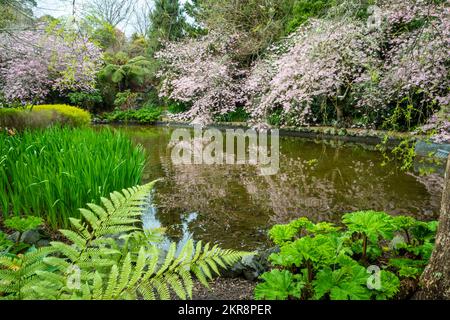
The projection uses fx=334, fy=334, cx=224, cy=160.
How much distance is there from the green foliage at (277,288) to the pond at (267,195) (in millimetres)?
1905

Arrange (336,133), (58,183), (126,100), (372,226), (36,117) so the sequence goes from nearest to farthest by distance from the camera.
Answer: (372,226)
(58,183)
(36,117)
(336,133)
(126,100)

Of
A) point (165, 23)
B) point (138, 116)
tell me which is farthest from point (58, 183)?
point (165, 23)

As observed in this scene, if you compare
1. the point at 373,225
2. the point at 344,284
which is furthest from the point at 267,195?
the point at 344,284

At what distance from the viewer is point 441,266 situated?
1575 mm

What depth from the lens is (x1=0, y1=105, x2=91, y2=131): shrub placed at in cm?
730

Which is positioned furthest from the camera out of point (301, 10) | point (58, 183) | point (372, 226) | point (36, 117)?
point (301, 10)

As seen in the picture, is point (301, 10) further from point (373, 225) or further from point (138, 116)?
point (373, 225)

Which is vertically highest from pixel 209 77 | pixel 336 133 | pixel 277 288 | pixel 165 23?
pixel 165 23

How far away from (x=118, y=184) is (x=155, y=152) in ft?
20.5

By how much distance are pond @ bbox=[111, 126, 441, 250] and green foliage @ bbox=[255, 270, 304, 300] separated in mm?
1905

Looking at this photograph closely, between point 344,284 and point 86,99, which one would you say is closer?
point 344,284

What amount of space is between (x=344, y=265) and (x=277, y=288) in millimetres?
378

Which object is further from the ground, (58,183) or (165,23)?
(165,23)

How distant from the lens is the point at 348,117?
1212 cm
